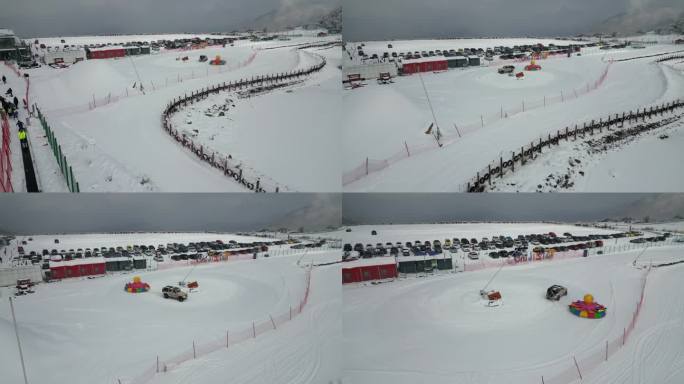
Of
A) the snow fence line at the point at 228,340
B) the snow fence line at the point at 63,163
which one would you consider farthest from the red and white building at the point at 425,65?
the snow fence line at the point at 63,163

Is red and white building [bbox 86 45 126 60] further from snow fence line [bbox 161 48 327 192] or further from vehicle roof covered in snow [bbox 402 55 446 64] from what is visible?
vehicle roof covered in snow [bbox 402 55 446 64]

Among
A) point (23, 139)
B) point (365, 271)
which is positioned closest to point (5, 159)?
point (23, 139)

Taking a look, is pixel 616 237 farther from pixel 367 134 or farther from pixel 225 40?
pixel 225 40

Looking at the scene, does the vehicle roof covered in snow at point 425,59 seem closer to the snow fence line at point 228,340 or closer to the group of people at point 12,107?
the snow fence line at point 228,340

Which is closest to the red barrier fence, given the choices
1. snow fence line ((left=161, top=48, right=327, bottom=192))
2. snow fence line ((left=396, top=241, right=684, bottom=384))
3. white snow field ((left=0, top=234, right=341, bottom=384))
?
white snow field ((left=0, top=234, right=341, bottom=384))

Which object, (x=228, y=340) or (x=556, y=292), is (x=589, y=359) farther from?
(x=228, y=340)
